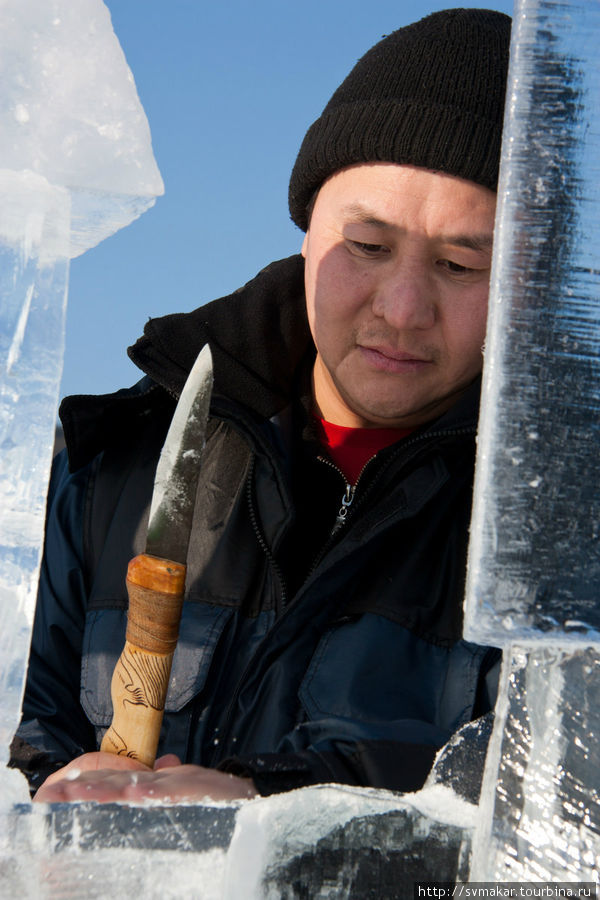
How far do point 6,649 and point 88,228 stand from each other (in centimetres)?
44

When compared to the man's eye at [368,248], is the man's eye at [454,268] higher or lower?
lower

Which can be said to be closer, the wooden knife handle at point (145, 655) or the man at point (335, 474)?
the wooden knife handle at point (145, 655)

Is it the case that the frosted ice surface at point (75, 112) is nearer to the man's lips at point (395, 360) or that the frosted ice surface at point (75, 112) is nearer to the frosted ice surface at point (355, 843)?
the frosted ice surface at point (355, 843)

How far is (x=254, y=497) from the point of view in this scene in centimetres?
185

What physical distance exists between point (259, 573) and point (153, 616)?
760 mm

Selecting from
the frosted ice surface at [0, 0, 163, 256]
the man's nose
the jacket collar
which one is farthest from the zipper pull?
the frosted ice surface at [0, 0, 163, 256]

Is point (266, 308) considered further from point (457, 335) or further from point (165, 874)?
point (165, 874)

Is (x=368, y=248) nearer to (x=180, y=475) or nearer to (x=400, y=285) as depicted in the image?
(x=400, y=285)

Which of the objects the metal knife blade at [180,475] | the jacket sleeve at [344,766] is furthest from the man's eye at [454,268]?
the jacket sleeve at [344,766]

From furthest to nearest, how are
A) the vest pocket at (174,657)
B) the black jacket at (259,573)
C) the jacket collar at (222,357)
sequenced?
the jacket collar at (222,357) → the vest pocket at (174,657) → the black jacket at (259,573)

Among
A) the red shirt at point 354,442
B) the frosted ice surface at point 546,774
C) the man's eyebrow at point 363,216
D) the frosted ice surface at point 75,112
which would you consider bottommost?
the frosted ice surface at point 546,774

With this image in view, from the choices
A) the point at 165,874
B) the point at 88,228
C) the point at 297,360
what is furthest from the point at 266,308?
Answer: the point at 165,874

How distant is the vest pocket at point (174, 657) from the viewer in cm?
171

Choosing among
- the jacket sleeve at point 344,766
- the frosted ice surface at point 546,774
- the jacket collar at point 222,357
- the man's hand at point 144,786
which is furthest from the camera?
the jacket collar at point 222,357
